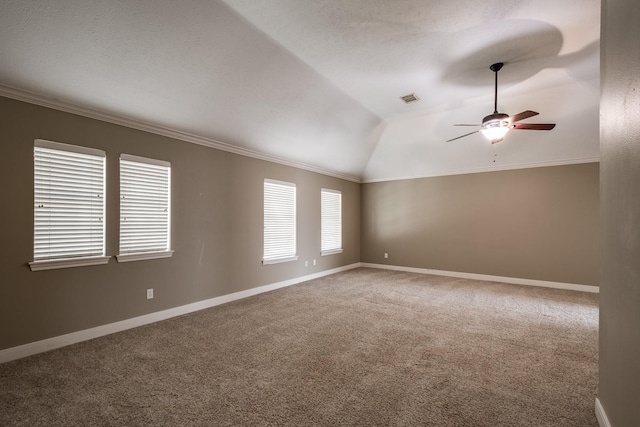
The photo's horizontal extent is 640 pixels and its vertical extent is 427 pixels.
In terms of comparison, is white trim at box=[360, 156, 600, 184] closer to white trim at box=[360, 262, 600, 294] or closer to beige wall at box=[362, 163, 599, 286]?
beige wall at box=[362, 163, 599, 286]

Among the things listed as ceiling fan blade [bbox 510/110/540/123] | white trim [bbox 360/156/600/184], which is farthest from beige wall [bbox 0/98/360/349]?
ceiling fan blade [bbox 510/110/540/123]

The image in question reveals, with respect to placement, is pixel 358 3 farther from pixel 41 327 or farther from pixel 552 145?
pixel 552 145

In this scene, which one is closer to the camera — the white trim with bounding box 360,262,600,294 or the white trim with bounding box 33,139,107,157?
the white trim with bounding box 33,139,107,157

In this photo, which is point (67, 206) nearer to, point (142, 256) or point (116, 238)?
point (116, 238)

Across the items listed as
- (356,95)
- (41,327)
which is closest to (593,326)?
Answer: (356,95)

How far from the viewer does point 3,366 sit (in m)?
2.78

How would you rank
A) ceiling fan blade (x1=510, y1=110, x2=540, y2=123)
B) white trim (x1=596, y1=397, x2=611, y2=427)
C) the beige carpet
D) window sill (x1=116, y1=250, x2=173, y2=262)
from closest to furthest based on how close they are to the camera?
white trim (x1=596, y1=397, x2=611, y2=427) → the beige carpet → ceiling fan blade (x1=510, y1=110, x2=540, y2=123) → window sill (x1=116, y1=250, x2=173, y2=262)

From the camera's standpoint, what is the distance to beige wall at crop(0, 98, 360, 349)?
2.95m

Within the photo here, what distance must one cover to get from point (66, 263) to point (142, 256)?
0.78 m

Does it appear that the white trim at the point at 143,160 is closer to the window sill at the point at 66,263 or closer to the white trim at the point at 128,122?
the white trim at the point at 128,122

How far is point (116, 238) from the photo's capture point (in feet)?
12.0

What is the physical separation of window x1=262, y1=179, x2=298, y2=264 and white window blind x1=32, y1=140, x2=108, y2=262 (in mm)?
2684

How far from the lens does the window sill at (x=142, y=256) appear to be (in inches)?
146

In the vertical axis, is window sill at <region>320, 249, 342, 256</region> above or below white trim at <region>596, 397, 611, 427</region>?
above
